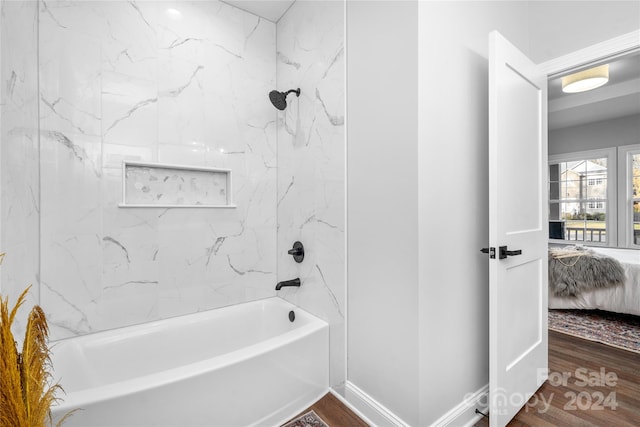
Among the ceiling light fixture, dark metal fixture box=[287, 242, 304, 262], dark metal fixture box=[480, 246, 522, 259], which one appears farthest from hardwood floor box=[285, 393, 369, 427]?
the ceiling light fixture

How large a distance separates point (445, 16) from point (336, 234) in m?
1.24

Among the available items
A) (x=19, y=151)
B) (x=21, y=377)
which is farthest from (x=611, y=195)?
(x=19, y=151)

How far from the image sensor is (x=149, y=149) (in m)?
1.93

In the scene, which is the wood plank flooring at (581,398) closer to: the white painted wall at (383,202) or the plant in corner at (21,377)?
the white painted wall at (383,202)

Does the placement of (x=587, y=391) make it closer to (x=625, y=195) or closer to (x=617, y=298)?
(x=617, y=298)

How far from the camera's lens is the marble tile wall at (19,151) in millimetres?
1317

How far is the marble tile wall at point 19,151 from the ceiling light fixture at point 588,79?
4.28 meters

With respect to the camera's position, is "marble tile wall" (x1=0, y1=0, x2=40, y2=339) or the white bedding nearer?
"marble tile wall" (x1=0, y1=0, x2=40, y2=339)

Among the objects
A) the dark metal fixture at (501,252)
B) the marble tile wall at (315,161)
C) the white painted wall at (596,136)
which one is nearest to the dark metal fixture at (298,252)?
the marble tile wall at (315,161)

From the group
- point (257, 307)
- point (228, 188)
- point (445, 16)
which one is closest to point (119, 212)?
point (228, 188)

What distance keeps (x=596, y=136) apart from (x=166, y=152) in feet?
20.7

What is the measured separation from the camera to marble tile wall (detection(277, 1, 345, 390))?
1812 mm

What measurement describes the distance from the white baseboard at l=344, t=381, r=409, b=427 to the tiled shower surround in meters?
0.10

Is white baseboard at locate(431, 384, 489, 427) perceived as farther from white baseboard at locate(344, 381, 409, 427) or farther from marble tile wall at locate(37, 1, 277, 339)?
marble tile wall at locate(37, 1, 277, 339)
